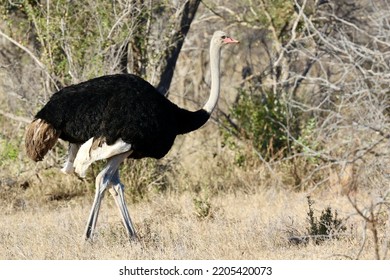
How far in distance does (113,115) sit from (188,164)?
4096mm

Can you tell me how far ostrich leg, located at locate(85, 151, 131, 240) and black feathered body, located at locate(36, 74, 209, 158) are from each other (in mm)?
177

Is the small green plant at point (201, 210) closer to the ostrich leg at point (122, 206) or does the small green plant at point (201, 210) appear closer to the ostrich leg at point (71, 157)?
the ostrich leg at point (122, 206)

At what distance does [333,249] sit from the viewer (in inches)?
257

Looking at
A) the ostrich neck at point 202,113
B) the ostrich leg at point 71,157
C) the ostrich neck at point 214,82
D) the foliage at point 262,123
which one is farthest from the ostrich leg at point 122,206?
the foliage at point 262,123

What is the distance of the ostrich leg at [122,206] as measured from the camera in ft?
23.2

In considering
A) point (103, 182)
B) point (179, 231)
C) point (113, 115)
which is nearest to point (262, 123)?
point (179, 231)

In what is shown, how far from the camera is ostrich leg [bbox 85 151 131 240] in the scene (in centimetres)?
707

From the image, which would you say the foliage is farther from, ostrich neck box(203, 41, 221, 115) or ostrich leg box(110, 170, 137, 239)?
ostrich leg box(110, 170, 137, 239)

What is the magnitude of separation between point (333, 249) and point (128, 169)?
10.6ft

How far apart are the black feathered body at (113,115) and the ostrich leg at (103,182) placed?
0.18 meters

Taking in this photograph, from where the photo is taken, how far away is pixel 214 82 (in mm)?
7895

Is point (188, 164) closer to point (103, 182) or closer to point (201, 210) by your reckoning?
point (201, 210)

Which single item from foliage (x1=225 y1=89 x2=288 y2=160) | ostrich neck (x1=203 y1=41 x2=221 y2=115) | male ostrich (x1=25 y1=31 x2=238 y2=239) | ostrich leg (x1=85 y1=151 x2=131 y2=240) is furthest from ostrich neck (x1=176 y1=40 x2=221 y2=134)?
foliage (x1=225 y1=89 x2=288 y2=160)

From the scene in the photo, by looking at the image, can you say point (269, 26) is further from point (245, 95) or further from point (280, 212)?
point (280, 212)
